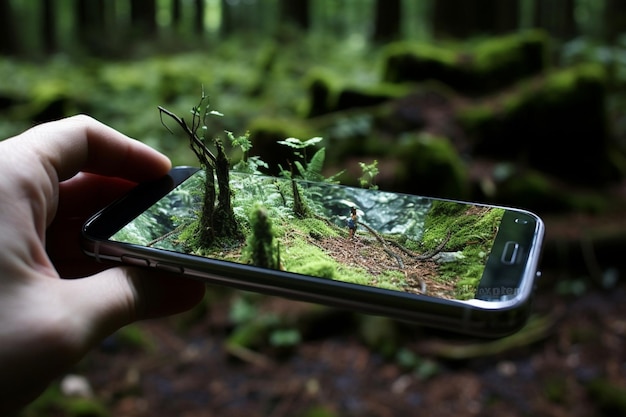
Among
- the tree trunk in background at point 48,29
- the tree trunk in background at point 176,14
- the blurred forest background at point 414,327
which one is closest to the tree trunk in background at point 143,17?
the tree trunk in background at point 176,14

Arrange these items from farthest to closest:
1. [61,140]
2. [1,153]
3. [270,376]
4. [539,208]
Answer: [270,376] < [539,208] < [61,140] < [1,153]

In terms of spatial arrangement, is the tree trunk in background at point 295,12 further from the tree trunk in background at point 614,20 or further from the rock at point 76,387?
the rock at point 76,387

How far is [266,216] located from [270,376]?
2299 millimetres

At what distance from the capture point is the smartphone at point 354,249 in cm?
107

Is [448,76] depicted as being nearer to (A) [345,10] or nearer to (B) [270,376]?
(B) [270,376]

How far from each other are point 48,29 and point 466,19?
6.88 metres

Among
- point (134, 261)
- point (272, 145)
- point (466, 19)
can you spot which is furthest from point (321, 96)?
point (466, 19)

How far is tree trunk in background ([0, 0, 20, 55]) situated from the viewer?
6.79 meters

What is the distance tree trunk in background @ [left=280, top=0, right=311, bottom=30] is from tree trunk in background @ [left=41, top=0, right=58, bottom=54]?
13.0 ft

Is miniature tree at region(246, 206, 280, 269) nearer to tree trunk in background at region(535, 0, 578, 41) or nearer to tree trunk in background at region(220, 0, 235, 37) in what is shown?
tree trunk in background at region(220, 0, 235, 37)

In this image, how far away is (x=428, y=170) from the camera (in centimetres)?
248

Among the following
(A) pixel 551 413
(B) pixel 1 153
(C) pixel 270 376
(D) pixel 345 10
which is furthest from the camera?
(D) pixel 345 10

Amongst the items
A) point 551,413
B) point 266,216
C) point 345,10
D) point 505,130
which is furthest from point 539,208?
point 345,10

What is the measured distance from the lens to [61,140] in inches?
49.9
